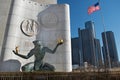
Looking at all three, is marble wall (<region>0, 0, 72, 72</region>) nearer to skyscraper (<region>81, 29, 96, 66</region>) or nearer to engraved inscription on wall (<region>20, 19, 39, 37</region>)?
engraved inscription on wall (<region>20, 19, 39, 37</region>)

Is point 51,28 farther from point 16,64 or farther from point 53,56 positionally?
Answer: point 16,64

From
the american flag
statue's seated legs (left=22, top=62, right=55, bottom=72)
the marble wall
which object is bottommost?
statue's seated legs (left=22, top=62, right=55, bottom=72)

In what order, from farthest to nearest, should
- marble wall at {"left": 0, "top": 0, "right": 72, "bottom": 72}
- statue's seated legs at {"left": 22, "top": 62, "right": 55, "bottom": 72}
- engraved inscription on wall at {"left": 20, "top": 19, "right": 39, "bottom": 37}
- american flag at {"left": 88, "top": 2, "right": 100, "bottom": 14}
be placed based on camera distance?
american flag at {"left": 88, "top": 2, "right": 100, "bottom": 14} < engraved inscription on wall at {"left": 20, "top": 19, "right": 39, "bottom": 37} < marble wall at {"left": 0, "top": 0, "right": 72, "bottom": 72} < statue's seated legs at {"left": 22, "top": 62, "right": 55, "bottom": 72}

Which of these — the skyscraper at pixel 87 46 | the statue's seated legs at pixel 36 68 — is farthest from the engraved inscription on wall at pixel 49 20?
→ the skyscraper at pixel 87 46

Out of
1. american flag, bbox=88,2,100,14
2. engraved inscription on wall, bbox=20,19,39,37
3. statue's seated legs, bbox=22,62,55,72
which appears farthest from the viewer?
american flag, bbox=88,2,100,14

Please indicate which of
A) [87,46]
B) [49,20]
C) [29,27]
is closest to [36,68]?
[29,27]

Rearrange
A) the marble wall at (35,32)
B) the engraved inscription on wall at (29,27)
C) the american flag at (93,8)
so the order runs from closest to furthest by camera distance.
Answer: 1. the marble wall at (35,32)
2. the engraved inscription on wall at (29,27)
3. the american flag at (93,8)

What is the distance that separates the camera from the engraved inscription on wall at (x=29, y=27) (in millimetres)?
13552

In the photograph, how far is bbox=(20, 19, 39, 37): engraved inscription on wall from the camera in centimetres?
1355

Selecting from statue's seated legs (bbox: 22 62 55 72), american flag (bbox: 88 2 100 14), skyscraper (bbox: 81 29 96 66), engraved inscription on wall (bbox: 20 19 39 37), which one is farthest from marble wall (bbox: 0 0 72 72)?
skyscraper (bbox: 81 29 96 66)

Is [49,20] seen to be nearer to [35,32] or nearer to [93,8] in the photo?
[35,32]

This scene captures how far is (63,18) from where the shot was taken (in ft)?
48.9

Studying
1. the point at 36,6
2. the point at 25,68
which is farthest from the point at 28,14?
the point at 25,68

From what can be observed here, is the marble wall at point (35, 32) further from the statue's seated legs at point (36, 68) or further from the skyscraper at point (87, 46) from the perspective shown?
the skyscraper at point (87, 46)
